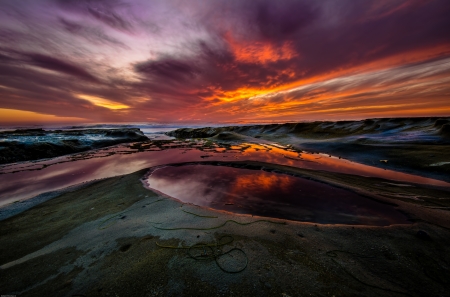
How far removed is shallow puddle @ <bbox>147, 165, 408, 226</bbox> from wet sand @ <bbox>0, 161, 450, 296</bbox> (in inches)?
32.3

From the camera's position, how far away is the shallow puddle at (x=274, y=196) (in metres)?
5.88

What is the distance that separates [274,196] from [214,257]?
4739 millimetres

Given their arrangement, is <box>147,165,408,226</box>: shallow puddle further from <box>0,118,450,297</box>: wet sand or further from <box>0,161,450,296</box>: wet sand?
<box>0,161,450,296</box>: wet sand

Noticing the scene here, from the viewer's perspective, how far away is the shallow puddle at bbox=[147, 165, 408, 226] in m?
5.88

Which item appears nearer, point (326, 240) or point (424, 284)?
point (424, 284)

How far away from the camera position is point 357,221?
18.1 ft

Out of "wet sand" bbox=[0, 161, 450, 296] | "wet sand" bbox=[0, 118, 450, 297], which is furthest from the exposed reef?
"wet sand" bbox=[0, 161, 450, 296]

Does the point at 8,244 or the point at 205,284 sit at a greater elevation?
the point at 205,284

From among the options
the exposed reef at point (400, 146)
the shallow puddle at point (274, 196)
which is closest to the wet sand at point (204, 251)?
the shallow puddle at point (274, 196)

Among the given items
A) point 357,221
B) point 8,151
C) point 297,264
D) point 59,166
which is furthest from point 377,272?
point 8,151

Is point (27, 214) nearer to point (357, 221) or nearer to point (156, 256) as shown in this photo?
point (156, 256)

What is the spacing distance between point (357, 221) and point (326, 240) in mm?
2178

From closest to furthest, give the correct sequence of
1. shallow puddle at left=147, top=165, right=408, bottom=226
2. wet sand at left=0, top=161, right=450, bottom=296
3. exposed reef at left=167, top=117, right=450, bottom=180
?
wet sand at left=0, top=161, right=450, bottom=296, shallow puddle at left=147, top=165, right=408, bottom=226, exposed reef at left=167, top=117, right=450, bottom=180

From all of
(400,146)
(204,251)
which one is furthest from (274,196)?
(400,146)
